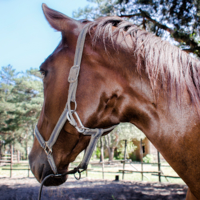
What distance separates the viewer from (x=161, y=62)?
1.00 meters

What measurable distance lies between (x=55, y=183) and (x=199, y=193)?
0.85m

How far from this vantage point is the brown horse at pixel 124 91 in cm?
93

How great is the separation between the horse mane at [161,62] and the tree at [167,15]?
6200 mm

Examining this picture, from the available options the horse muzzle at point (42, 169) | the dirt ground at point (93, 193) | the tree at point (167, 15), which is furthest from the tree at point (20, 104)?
the horse muzzle at point (42, 169)

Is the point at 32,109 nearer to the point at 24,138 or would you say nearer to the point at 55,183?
the point at 24,138

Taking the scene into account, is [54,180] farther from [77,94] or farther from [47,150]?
[77,94]

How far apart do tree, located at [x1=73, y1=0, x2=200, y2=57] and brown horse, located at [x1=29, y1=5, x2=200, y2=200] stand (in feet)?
20.5

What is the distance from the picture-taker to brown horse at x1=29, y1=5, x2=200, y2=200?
3.05 feet

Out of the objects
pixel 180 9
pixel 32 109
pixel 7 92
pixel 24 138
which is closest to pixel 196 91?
pixel 180 9

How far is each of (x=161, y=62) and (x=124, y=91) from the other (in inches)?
9.9

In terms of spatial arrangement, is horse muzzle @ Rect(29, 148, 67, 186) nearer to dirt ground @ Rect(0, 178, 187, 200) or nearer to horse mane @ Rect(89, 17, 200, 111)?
horse mane @ Rect(89, 17, 200, 111)

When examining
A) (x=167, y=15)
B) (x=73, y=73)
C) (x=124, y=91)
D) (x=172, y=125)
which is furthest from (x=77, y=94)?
(x=167, y=15)

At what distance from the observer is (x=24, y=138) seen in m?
37.2

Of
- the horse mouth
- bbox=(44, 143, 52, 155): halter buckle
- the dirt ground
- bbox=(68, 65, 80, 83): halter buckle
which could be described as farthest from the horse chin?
the dirt ground
